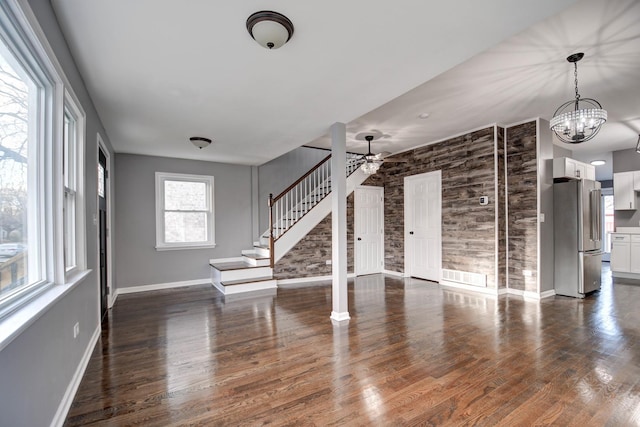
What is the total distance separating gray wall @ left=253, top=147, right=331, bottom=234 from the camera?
6953 mm

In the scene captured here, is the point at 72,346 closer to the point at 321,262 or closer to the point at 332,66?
the point at 332,66

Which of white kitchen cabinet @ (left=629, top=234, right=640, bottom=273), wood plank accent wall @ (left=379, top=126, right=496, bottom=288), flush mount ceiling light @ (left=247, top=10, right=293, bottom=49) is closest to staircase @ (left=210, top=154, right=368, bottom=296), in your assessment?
wood plank accent wall @ (left=379, top=126, right=496, bottom=288)

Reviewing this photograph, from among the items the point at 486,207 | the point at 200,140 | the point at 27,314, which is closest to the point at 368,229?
the point at 486,207

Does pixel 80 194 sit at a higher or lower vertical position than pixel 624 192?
lower

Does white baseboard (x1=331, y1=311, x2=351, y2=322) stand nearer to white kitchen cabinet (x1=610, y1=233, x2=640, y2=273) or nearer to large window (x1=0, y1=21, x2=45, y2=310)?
large window (x1=0, y1=21, x2=45, y2=310)

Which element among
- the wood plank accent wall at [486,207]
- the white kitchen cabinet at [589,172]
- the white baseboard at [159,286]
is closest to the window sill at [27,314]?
the white baseboard at [159,286]

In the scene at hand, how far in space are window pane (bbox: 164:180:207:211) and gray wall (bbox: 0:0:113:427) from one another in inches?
119

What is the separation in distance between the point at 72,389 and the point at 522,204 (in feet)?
19.6

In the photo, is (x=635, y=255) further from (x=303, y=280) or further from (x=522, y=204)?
(x=303, y=280)

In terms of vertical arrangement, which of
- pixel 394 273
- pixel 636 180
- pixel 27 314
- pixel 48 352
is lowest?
pixel 394 273

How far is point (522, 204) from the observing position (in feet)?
16.1

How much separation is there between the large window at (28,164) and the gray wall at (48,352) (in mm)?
177

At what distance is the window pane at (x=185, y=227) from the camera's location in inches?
234

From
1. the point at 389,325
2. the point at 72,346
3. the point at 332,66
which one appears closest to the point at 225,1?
the point at 332,66
